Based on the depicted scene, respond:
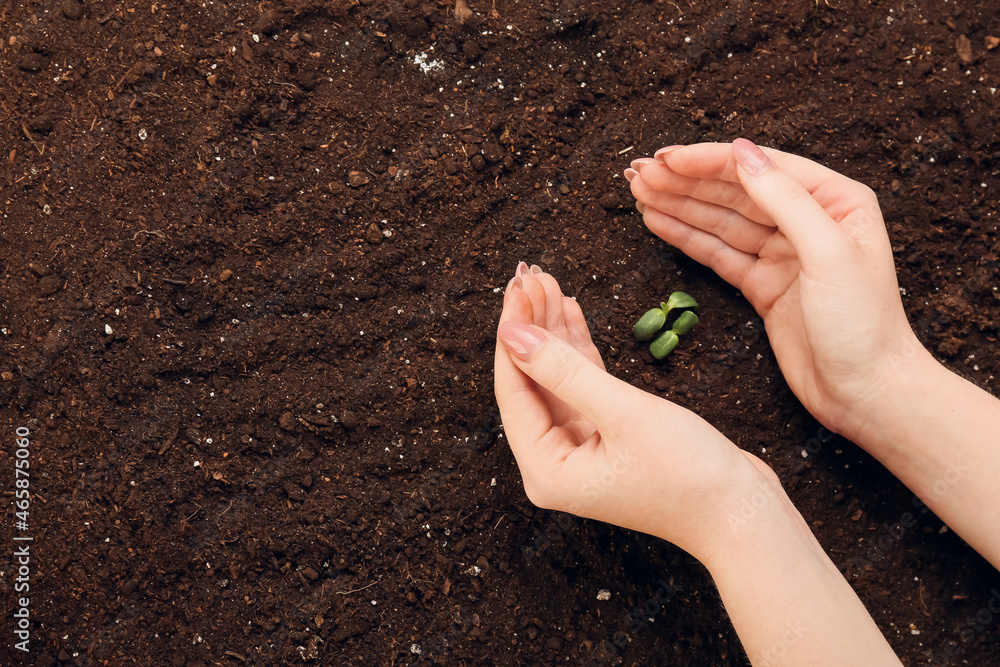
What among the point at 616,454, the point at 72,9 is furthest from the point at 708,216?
the point at 72,9

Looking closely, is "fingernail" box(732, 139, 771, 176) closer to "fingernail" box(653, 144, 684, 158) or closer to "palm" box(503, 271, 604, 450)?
"fingernail" box(653, 144, 684, 158)

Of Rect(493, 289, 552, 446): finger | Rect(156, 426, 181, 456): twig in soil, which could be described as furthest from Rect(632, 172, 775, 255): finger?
Rect(156, 426, 181, 456): twig in soil

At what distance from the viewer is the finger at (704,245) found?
184 cm

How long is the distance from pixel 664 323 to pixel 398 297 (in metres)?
0.74

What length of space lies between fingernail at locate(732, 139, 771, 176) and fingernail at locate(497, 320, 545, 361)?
0.62 metres

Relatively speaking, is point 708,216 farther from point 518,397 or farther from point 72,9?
point 72,9

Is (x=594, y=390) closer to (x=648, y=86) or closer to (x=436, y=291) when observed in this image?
(x=436, y=291)

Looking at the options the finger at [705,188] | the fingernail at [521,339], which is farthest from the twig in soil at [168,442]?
the finger at [705,188]

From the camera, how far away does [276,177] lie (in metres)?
1.89

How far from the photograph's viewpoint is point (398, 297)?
191 cm

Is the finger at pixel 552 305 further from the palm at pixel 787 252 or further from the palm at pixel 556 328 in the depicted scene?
the palm at pixel 787 252

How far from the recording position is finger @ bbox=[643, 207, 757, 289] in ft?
6.04


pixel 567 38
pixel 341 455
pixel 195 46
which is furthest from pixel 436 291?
pixel 195 46

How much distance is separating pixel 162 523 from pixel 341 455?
1.64ft
